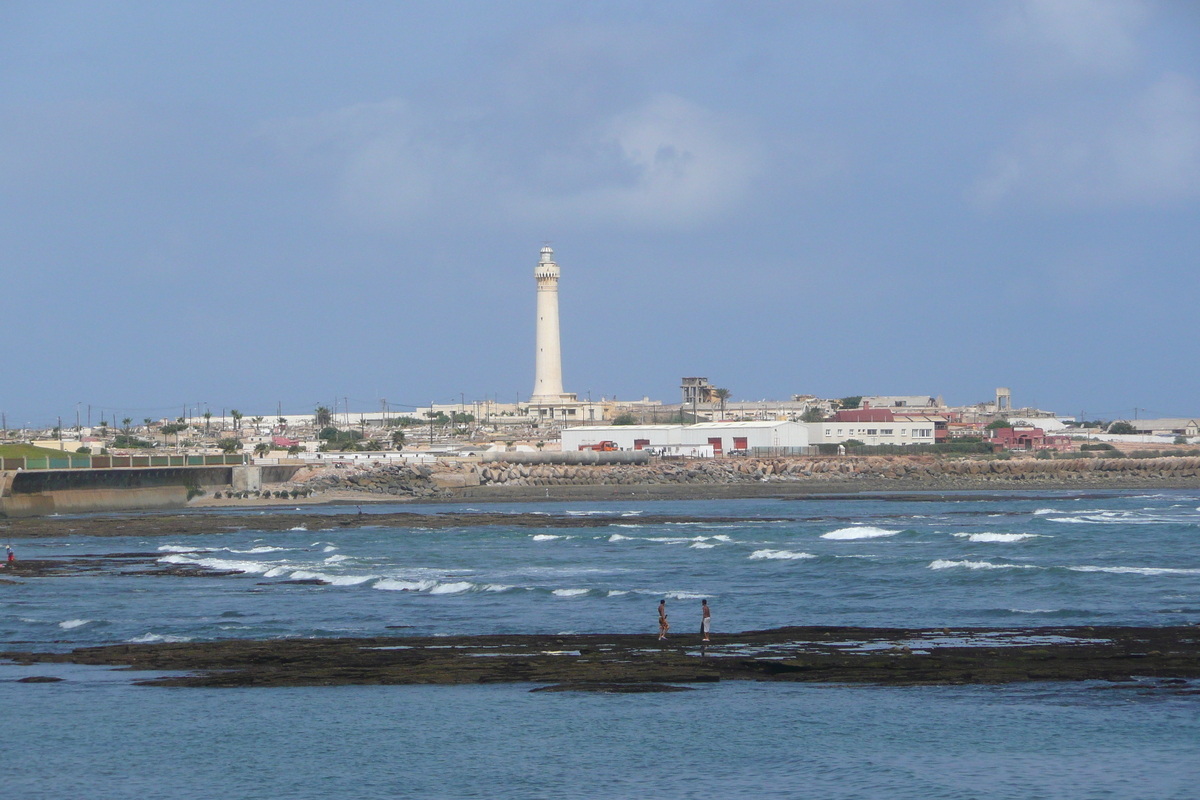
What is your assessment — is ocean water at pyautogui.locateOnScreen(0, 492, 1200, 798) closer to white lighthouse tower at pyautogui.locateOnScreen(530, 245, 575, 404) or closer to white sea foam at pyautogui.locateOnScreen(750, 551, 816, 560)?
white sea foam at pyautogui.locateOnScreen(750, 551, 816, 560)

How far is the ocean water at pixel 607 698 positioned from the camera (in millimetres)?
16516

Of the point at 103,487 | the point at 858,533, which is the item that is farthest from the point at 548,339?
the point at 858,533

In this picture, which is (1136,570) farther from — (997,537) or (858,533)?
(858,533)

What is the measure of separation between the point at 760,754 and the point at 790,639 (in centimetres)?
726

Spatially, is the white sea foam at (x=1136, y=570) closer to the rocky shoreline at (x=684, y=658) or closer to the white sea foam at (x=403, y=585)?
the rocky shoreline at (x=684, y=658)

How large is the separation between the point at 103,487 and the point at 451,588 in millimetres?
40930

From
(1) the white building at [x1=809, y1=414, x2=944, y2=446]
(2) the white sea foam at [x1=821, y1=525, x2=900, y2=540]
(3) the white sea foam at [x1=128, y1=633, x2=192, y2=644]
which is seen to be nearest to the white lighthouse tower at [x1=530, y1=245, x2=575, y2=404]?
(1) the white building at [x1=809, y1=414, x2=944, y2=446]

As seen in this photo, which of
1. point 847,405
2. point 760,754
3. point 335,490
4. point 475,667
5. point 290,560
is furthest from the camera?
point 847,405

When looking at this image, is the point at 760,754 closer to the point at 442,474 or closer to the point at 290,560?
the point at 290,560

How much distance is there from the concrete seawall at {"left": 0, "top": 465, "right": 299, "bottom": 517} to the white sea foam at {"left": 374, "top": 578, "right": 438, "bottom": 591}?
116ft

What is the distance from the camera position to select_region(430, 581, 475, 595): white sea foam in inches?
1310

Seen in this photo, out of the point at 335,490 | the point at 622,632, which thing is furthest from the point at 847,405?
the point at 622,632

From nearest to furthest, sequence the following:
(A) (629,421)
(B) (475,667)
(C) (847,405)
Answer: (B) (475,667) → (A) (629,421) → (C) (847,405)

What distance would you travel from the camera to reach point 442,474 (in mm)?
86188
